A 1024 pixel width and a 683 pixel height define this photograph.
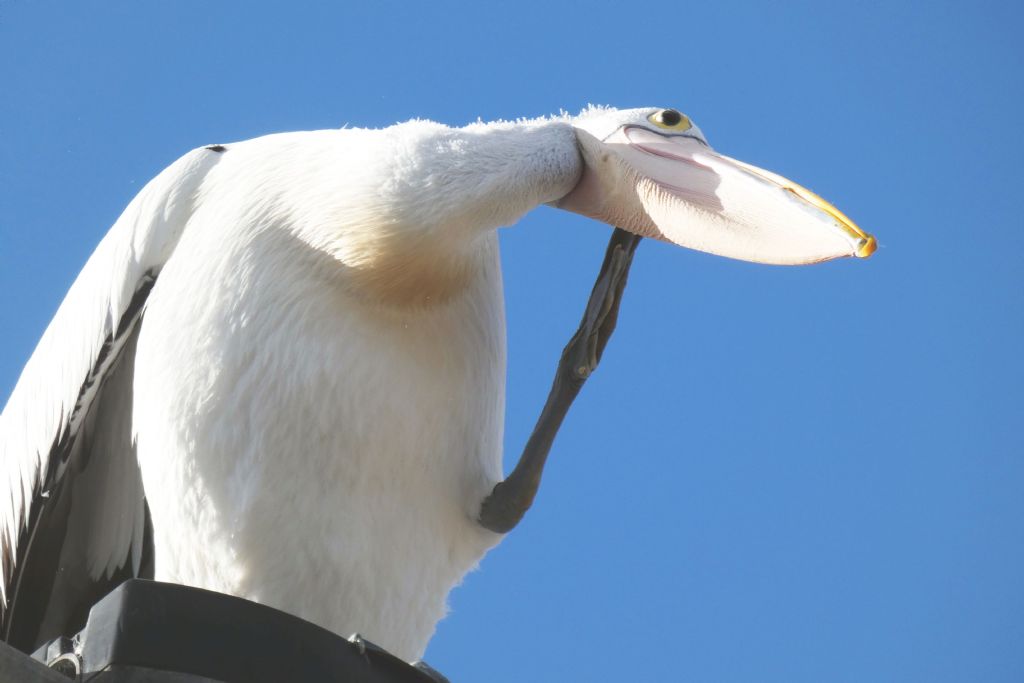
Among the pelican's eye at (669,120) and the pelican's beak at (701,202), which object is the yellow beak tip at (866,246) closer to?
the pelican's beak at (701,202)

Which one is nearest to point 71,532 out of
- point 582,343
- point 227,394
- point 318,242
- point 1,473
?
point 1,473

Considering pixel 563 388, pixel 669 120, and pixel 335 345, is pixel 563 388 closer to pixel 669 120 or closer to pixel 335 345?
pixel 335 345

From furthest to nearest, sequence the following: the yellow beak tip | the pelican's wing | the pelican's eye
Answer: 1. the pelican's eye
2. the pelican's wing
3. the yellow beak tip

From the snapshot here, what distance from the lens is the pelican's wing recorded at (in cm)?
335

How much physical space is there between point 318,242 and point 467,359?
1.53 feet

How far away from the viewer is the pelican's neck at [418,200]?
10.2 ft

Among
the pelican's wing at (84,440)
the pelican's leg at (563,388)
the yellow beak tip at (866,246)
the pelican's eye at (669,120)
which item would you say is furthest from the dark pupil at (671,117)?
the pelican's wing at (84,440)

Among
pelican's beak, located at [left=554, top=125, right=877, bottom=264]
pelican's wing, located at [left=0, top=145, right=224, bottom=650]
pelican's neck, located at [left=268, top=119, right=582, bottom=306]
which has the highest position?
pelican's beak, located at [left=554, top=125, right=877, bottom=264]

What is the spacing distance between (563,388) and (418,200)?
2.02 ft

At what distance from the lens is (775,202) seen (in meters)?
3.20

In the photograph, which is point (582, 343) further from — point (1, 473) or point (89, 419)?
point (1, 473)

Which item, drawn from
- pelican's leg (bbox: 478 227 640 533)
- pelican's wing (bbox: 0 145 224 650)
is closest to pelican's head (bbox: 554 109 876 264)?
pelican's leg (bbox: 478 227 640 533)

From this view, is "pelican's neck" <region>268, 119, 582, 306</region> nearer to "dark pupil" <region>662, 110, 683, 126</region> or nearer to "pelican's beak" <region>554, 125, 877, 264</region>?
"pelican's beak" <region>554, 125, 877, 264</region>

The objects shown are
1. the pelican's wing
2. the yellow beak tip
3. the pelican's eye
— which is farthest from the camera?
the pelican's eye
